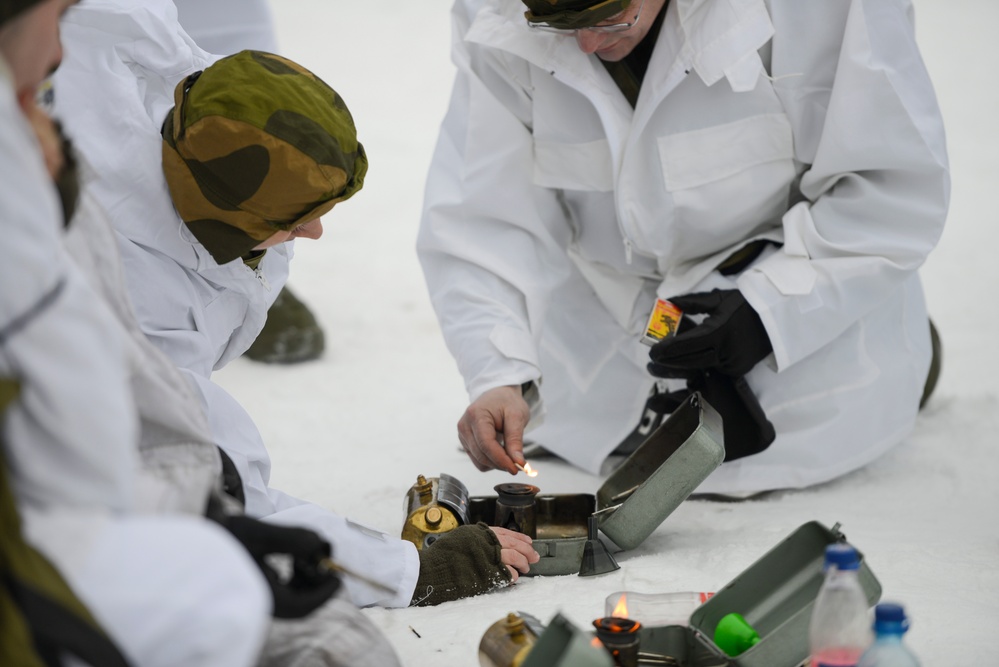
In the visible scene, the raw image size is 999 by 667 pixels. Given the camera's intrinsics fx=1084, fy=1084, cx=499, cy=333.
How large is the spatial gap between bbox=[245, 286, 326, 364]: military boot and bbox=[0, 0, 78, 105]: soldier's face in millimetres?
2670

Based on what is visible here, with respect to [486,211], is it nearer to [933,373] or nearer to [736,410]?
[736,410]

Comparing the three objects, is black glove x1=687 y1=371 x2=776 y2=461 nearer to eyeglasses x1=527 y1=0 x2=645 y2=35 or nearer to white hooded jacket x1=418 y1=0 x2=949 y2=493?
white hooded jacket x1=418 y1=0 x2=949 y2=493

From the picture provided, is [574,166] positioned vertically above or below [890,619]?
below

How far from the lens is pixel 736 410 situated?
233cm

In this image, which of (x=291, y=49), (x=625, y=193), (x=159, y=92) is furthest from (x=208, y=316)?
(x=291, y=49)

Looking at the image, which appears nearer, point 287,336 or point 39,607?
point 39,607

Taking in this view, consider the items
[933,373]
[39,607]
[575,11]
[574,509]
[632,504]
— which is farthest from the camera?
[933,373]

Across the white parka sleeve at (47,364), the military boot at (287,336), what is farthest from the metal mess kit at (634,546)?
the military boot at (287,336)

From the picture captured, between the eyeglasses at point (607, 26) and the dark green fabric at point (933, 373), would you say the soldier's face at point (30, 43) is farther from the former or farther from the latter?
the dark green fabric at point (933, 373)

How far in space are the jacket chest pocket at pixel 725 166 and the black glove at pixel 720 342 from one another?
→ 0.22 m

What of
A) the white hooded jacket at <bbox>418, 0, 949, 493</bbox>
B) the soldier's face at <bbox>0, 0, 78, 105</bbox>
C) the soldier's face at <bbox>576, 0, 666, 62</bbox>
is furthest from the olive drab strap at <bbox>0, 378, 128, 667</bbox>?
the soldier's face at <bbox>576, 0, 666, 62</bbox>

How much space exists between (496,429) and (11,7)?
140 centimetres

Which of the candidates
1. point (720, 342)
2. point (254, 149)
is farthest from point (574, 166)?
point (254, 149)

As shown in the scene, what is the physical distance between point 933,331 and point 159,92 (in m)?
2.20
